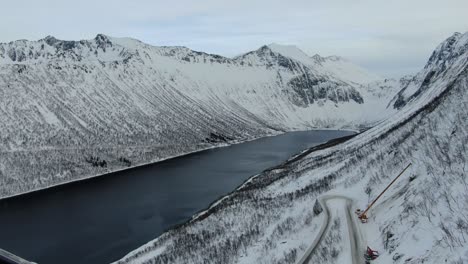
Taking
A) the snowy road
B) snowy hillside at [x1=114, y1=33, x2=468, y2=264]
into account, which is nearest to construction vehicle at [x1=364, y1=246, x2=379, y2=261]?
the snowy road

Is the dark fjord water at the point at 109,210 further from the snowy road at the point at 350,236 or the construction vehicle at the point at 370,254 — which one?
the construction vehicle at the point at 370,254

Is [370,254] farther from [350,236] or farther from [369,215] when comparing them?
[369,215]

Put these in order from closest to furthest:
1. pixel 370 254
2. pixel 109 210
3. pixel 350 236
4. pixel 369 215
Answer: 1. pixel 370 254
2. pixel 350 236
3. pixel 369 215
4. pixel 109 210

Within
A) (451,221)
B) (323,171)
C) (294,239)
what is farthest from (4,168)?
(451,221)

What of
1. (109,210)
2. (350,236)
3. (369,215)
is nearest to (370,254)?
(350,236)

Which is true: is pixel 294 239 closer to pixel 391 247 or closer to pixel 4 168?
pixel 391 247

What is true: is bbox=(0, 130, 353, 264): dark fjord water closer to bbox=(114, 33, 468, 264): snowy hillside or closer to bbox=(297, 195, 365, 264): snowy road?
bbox=(114, 33, 468, 264): snowy hillside
